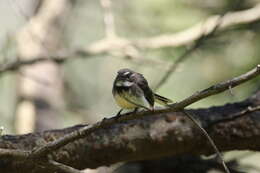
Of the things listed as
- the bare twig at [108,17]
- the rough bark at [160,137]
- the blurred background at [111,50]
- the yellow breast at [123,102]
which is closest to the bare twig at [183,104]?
the yellow breast at [123,102]

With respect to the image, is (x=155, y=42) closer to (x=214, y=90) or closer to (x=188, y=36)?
(x=188, y=36)

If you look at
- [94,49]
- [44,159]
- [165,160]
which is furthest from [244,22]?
[44,159]

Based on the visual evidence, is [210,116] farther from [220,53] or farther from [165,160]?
[220,53]

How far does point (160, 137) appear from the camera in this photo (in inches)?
111

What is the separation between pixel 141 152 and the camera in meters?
2.82

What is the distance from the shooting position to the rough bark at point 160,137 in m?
2.73

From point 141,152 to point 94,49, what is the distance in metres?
2.19

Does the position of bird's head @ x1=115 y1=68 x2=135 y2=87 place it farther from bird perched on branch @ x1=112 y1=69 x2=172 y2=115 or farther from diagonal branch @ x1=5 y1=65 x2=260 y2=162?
diagonal branch @ x1=5 y1=65 x2=260 y2=162

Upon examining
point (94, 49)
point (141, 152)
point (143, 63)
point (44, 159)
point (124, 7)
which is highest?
point (124, 7)

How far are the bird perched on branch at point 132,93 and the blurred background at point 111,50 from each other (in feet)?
6.22

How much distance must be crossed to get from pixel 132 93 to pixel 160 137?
407mm

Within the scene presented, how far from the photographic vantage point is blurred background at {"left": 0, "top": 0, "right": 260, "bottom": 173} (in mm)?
4895

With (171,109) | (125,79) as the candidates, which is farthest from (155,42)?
(171,109)

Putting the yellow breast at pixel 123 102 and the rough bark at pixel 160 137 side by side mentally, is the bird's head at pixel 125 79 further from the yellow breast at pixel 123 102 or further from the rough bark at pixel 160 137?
the rough bark at pixel 160 137
